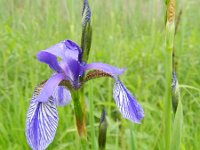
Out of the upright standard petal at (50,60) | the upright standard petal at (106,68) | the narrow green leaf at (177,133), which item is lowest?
the narrow green leaf at (177,133)

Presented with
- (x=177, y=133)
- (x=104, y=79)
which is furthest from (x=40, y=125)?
(x=104, y=79)

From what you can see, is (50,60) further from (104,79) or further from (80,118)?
(104,79)

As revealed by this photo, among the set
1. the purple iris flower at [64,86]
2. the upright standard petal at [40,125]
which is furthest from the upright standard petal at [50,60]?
the upright standard petal at [40,125]

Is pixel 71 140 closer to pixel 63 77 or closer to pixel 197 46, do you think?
pixel 63 77

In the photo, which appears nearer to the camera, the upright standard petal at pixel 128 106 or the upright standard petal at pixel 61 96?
the upright standard petal at pixel 128 106

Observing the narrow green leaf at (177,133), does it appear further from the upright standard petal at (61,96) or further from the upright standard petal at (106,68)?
the upright standard petal at (61,96)

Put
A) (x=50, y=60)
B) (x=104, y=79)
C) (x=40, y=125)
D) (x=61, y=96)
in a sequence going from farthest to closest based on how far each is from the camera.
Result: (x=104, y=79) → (x=61, y=96) → (x=50, y=60) → (x=40, y=125)

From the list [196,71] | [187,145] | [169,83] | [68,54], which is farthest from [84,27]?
[196,71]
